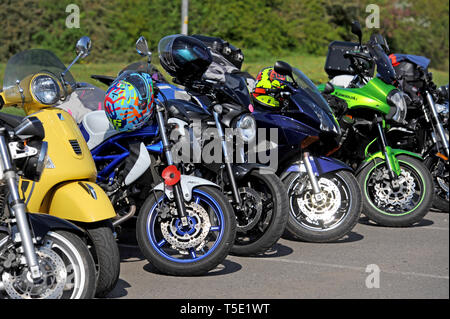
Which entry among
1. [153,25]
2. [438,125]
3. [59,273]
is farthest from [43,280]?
[153,25]

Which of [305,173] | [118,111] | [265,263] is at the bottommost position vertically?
[265,263]

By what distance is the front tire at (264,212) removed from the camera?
236 inches

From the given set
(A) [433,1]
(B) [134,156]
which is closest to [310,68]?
(B) [134,156]

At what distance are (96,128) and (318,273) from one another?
1.96 m

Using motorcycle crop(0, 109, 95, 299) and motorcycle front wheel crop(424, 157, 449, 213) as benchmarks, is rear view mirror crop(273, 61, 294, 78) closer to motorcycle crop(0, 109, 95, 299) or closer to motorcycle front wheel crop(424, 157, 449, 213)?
motorcycle crop(0, 109, 95, 299)

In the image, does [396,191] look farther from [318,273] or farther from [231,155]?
[231,155]

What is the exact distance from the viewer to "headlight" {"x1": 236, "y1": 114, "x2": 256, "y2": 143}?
597 cm

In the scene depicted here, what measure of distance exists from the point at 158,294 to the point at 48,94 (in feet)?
4.75

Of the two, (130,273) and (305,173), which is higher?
Answer: (305,173)

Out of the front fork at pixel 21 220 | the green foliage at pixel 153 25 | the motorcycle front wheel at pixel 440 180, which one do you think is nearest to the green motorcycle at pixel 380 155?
the motorcycle front wheel at pixel 440 180

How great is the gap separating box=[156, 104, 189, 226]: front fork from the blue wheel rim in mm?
117

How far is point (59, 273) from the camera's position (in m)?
4.22
